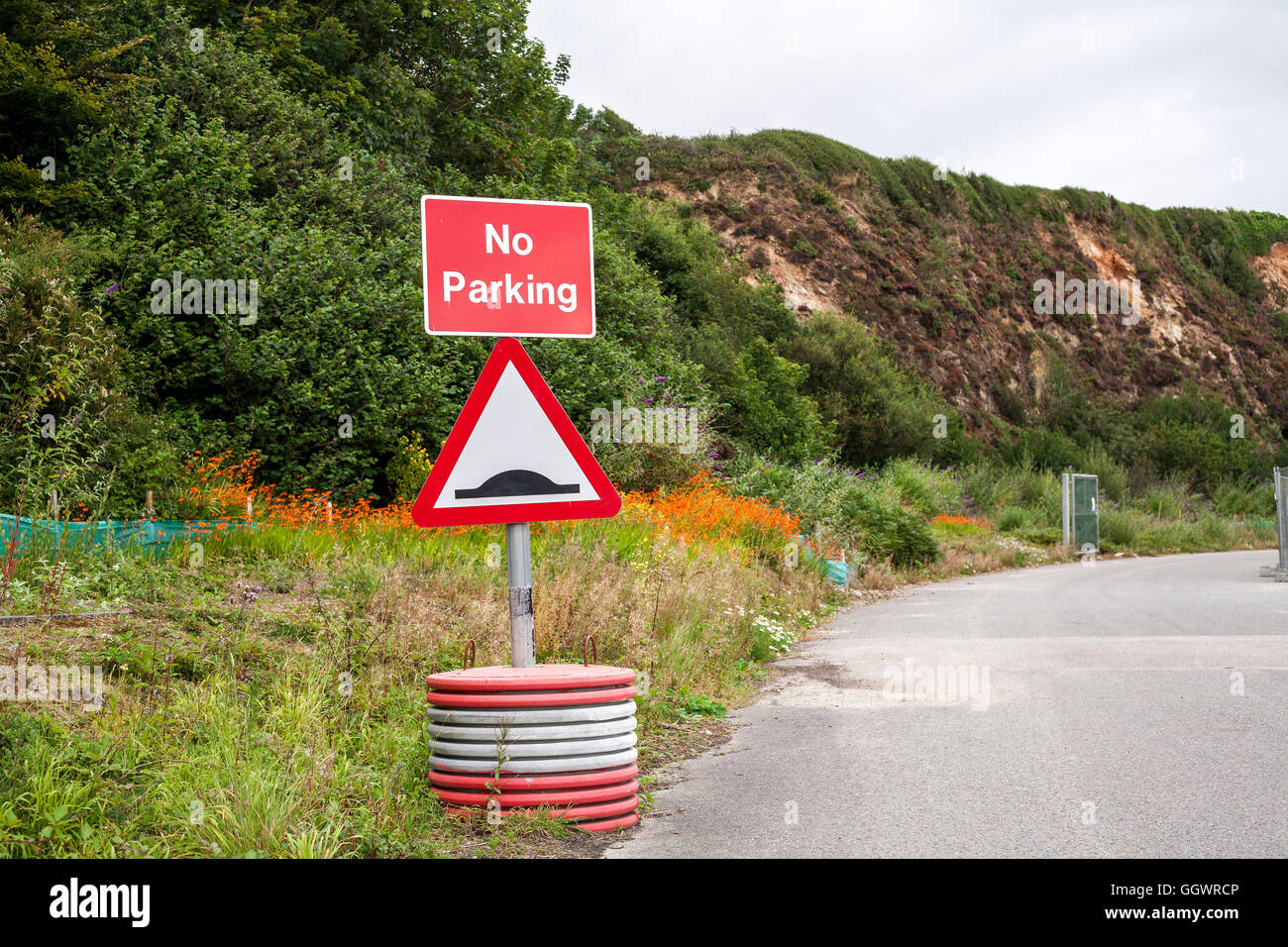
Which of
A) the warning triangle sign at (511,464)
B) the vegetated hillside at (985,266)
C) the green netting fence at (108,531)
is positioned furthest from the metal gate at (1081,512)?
the warning triangle sign at (511,464)

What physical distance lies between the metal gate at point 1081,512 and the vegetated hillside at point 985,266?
14.3m

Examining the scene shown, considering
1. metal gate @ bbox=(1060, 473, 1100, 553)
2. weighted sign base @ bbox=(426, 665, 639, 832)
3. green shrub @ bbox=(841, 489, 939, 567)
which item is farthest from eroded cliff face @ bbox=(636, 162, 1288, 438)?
weighted sign base @ bbox=(426, 665, 639, 832)

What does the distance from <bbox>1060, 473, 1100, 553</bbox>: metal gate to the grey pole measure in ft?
→ 95.5

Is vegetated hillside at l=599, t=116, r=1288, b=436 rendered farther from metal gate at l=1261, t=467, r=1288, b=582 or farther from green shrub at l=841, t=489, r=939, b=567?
metal gate at l=1261, t=467, r=1288, b=582

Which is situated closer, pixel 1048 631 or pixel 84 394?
pixel 84 394

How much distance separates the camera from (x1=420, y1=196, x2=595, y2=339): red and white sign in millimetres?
5629

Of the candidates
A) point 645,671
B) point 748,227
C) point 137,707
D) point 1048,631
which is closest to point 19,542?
point 137,707

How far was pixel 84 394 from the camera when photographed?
39.7ft

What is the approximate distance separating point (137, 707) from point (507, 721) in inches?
70.9

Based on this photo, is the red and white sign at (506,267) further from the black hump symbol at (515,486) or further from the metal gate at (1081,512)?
the metal gate at (1081,512)

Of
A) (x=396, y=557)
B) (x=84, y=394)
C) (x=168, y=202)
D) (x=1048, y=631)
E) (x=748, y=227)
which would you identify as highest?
(x=748, y=227)

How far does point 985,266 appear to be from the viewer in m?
58.5

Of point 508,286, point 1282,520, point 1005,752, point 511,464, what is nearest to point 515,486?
point 511,464
